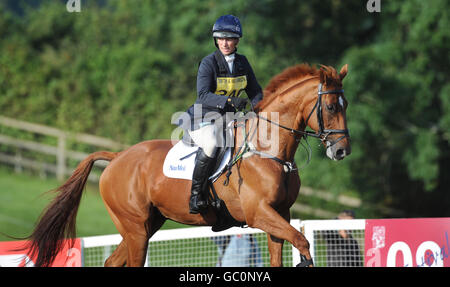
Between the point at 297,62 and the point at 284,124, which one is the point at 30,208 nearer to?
the point at 297,62

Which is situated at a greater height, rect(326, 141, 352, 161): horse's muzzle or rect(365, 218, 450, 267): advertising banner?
rect(326, 141, 352, 161): horse's muzzle

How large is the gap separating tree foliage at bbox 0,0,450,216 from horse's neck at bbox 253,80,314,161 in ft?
24.6

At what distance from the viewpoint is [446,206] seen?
48.9 ft

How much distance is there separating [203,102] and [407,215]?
1093 centimetres

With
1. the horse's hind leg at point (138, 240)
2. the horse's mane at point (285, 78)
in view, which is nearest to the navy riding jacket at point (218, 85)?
the horse's mane at point (285, 78)

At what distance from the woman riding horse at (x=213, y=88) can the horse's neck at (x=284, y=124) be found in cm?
33

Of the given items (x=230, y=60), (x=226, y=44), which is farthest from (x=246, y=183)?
(x=226, y=44)

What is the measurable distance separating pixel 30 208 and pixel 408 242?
10264 mm

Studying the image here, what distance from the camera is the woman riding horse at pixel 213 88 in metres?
5.39

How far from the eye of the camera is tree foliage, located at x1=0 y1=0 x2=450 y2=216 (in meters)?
12.9

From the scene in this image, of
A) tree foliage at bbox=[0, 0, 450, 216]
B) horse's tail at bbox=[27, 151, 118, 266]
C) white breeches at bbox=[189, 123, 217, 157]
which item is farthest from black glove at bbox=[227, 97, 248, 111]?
tree foliage at bbox=[0, 0, 450, 216]

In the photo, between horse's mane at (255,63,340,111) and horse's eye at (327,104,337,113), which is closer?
horse's eye at (327,104,337,113)

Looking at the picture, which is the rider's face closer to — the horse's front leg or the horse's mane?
the horse's mane
